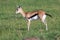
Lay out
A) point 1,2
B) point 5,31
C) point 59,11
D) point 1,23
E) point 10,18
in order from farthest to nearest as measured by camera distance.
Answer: point 1,2, point 59,11, point 10,18, point 1,23, point 5,31

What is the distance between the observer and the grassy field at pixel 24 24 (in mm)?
9820

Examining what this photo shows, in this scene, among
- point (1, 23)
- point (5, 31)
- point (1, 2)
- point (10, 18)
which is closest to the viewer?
point (5, 31)

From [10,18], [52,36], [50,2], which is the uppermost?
[50,2]

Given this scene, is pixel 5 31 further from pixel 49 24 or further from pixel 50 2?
pixel 50 2

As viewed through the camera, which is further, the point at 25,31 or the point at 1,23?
the point at 1,23

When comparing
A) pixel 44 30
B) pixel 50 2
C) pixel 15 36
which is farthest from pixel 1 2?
pixel 15 36

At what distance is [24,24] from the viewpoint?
12.9m

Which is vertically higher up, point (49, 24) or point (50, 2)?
point (50, 2)

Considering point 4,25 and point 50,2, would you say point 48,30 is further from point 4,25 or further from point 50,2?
point 50,2

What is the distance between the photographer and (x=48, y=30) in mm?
11453

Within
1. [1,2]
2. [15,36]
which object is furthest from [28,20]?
[1,2]

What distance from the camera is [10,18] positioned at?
1449 cm

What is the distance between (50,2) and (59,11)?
319 cm

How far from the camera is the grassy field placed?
9.82 m
